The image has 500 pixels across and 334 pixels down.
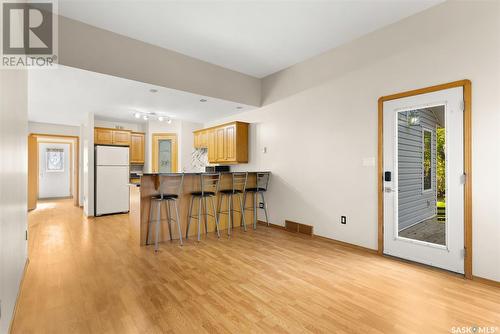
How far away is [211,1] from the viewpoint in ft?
9.53

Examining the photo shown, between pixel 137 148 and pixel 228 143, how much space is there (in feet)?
11.1

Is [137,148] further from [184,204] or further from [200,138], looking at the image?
[184,204]

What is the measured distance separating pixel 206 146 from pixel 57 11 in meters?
3.99

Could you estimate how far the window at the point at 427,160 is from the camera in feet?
9.89

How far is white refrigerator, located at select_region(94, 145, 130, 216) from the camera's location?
5902 millimetres

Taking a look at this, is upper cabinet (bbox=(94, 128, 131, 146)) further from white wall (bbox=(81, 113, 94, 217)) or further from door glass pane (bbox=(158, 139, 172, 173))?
door glass pane (bbox=(158, 139, 172, 173))

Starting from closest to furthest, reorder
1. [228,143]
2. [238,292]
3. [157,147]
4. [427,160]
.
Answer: [238,292] < [427,160] < [228,143] < [157,147]

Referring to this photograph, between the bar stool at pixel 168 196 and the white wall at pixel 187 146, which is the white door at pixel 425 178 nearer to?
the bar stool at pixel 168 196

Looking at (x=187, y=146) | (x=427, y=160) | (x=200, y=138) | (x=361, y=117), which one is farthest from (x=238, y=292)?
(x=187, y=146)

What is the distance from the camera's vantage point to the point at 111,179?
6.09 meters

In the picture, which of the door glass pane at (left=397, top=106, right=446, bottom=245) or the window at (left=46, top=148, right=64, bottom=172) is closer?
the door glass pane at (left=397, top=106, right=446, bottom=245)

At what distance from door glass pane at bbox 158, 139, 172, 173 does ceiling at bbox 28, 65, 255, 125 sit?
1.07 metres

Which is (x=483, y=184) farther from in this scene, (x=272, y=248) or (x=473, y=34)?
(x=272, y=248)

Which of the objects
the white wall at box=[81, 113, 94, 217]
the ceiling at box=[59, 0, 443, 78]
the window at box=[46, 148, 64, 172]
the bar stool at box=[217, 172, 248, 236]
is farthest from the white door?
the window at box=[46, 148, 64, 172]
